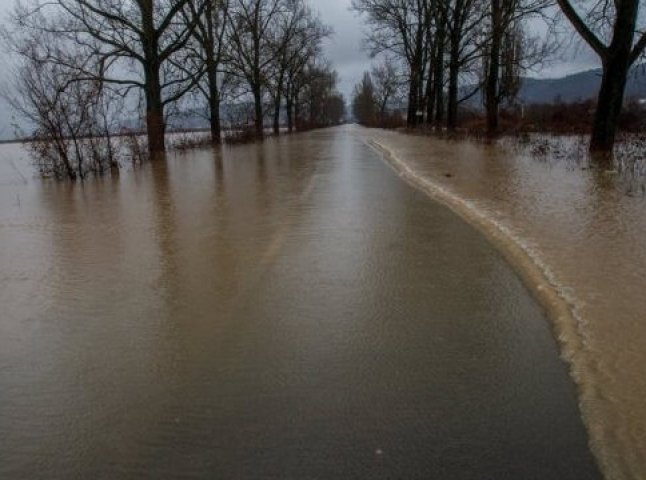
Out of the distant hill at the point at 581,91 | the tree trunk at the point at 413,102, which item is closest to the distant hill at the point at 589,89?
the distant hill at the point at 581,91

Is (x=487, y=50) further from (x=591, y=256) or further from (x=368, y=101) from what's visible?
(x=368, y=101)

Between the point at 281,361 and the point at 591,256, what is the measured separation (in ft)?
10.6

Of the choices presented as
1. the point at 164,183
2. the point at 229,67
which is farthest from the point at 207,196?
the point at 229,67

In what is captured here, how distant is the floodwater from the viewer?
268cm

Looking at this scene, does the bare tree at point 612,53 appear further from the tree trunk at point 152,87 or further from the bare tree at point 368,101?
the bare tree at point 368,101

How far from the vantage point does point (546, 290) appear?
4656 millimetres

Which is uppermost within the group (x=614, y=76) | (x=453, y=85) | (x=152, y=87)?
(x=453, y=85)

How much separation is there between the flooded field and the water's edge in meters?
0.01

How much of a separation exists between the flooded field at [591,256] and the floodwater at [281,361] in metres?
0.14

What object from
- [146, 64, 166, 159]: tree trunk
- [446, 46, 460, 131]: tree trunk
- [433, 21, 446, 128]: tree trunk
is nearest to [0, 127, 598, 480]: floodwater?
[146, 64, 166, 159]: tree trunk

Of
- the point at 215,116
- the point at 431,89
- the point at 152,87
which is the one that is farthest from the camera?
the point at 431,89

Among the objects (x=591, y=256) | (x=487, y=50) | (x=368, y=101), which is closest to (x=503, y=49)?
(x=487, y=50)

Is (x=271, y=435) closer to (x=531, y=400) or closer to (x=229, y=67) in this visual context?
(x=531, y=400)

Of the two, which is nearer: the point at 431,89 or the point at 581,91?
the point at 431,89
